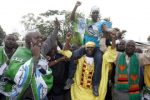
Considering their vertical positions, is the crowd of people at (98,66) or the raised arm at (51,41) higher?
the raised arm at (51,41)

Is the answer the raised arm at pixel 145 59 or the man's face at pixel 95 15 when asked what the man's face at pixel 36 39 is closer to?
the raised arm at pixel 145 59

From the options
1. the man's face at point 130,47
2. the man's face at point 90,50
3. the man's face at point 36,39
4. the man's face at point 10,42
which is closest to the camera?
the man's face at point 36,39

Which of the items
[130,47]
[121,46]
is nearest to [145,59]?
[130,47]

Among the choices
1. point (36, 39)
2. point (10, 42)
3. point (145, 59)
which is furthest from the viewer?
point (145, 59)

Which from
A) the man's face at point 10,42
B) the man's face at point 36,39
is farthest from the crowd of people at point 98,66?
the man's face at point 36,39

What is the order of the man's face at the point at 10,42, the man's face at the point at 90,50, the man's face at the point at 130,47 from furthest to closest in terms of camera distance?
1. the man's face at the point at 90,50
2. the man's face at the point at 130,47
3. the man's face at the point at 10,42

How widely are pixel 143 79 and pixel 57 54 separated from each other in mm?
1737

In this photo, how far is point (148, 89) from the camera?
678 centimetres

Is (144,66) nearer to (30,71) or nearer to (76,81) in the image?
(76,81)

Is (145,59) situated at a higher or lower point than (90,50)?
lower

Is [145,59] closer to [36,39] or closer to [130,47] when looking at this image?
[130,47]

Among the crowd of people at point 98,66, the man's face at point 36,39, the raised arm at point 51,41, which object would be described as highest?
the man's face at point 36,39

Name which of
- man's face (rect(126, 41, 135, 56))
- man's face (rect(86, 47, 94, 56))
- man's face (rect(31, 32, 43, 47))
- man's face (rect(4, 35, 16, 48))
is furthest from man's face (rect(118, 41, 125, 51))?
man's face (rect(31, 32, 43, 47))

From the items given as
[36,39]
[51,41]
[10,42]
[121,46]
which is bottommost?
[121,46]
